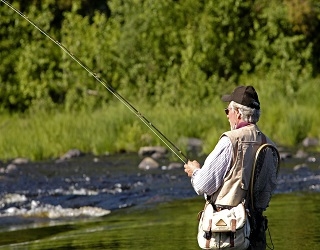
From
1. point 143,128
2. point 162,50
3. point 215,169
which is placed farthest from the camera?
point 162,50

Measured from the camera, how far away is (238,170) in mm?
7246

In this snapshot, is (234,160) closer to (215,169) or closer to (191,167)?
(215,169)

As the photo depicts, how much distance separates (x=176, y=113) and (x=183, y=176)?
19.2ft

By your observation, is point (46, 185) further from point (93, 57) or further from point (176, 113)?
point (93, 57)

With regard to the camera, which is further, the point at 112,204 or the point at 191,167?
the point at 112,204

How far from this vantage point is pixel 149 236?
11734mm

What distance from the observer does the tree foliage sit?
1151 inches

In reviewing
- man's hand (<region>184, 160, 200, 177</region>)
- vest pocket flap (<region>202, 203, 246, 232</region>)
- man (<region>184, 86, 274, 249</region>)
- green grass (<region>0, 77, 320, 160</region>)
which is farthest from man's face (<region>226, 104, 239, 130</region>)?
green grass (<region>0, 77, 320, 160</region>)

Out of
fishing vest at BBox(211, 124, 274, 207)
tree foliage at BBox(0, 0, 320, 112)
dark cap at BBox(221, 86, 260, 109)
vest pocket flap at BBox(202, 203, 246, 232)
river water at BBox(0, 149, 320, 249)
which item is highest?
tree foliage at BBox(0, 0, 320, 112)

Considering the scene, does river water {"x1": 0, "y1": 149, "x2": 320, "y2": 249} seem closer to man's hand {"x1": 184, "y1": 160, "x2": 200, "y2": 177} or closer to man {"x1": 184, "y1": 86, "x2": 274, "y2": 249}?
man's hand {"x1": 184, "y1": 160, "x2": 200, "y2": 177}

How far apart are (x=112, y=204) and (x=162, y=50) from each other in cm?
1478

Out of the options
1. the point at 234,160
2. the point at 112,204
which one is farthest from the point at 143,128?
the point at 234,160

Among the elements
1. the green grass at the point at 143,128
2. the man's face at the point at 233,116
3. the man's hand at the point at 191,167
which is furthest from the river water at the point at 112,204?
the man's face at the point at 233,116

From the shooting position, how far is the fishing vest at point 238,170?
7242 millimetres
